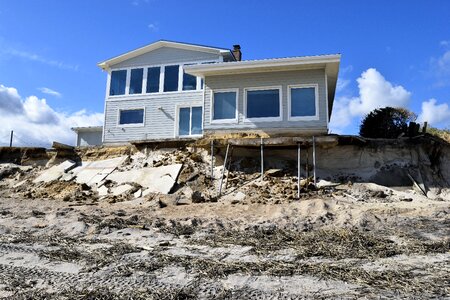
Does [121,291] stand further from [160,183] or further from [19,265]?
[160,183]

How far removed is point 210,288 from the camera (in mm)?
4449

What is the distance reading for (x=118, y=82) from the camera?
1923cm

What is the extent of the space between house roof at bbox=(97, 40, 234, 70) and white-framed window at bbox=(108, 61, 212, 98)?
54cm

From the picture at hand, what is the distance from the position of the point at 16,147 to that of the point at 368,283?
64.2 feet

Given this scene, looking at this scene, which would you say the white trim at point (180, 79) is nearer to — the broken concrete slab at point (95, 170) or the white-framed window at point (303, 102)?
the broken concrete slab at point (95, 170)

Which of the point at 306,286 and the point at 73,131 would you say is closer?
the point at 306,286

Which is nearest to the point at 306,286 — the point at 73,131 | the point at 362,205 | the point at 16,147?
the point at 362,205

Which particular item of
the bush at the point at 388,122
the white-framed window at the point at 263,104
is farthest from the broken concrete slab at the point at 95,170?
the bush at the point at 388,122

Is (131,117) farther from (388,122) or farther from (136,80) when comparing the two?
(388,122)

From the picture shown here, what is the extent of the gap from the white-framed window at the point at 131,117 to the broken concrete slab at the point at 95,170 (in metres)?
2.67

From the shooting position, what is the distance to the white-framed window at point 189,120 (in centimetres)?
1717

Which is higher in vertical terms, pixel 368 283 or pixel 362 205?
pixel 362 205

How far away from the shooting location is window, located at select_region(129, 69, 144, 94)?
61.7 ft

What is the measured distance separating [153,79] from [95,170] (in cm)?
567
